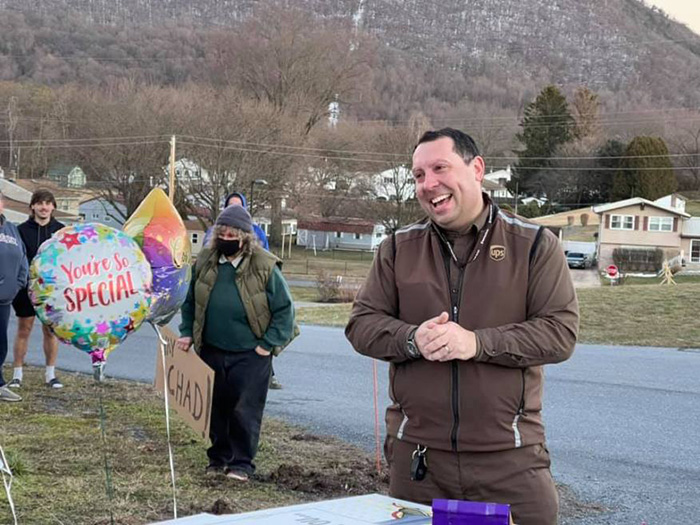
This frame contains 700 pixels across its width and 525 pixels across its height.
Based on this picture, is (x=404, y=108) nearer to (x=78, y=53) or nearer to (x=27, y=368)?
(x=78, y=53)

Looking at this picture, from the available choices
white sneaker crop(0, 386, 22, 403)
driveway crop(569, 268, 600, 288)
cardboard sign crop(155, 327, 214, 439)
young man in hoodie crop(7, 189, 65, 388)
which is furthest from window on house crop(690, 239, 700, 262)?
cardboard sign crop(155, 327, 214, 439)

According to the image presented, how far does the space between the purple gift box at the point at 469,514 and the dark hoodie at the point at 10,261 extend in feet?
22.7

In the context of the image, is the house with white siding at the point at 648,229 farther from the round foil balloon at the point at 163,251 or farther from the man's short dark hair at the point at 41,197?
the round foil balloon at the point at 163,251

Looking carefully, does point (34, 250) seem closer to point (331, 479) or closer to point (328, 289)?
point (331, 479)

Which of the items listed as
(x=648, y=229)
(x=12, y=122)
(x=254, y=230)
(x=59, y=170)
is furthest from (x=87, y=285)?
(x=12, y=122)

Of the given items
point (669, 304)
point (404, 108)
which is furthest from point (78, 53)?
point (669, 304)

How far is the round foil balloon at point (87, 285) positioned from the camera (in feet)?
16.4

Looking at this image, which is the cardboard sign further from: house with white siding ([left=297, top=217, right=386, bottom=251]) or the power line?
house with white siding ([left=297, top=217, right=386, bottom=251])

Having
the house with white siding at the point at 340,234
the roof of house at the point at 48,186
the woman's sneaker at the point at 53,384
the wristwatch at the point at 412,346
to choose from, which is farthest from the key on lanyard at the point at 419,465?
the house with white siding at the point at 340,234

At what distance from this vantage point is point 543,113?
8325cm

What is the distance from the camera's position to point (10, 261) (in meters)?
8.77

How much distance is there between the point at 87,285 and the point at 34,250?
5.05 m

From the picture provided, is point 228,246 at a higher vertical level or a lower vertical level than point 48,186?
lower

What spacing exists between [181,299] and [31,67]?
107511 mm
